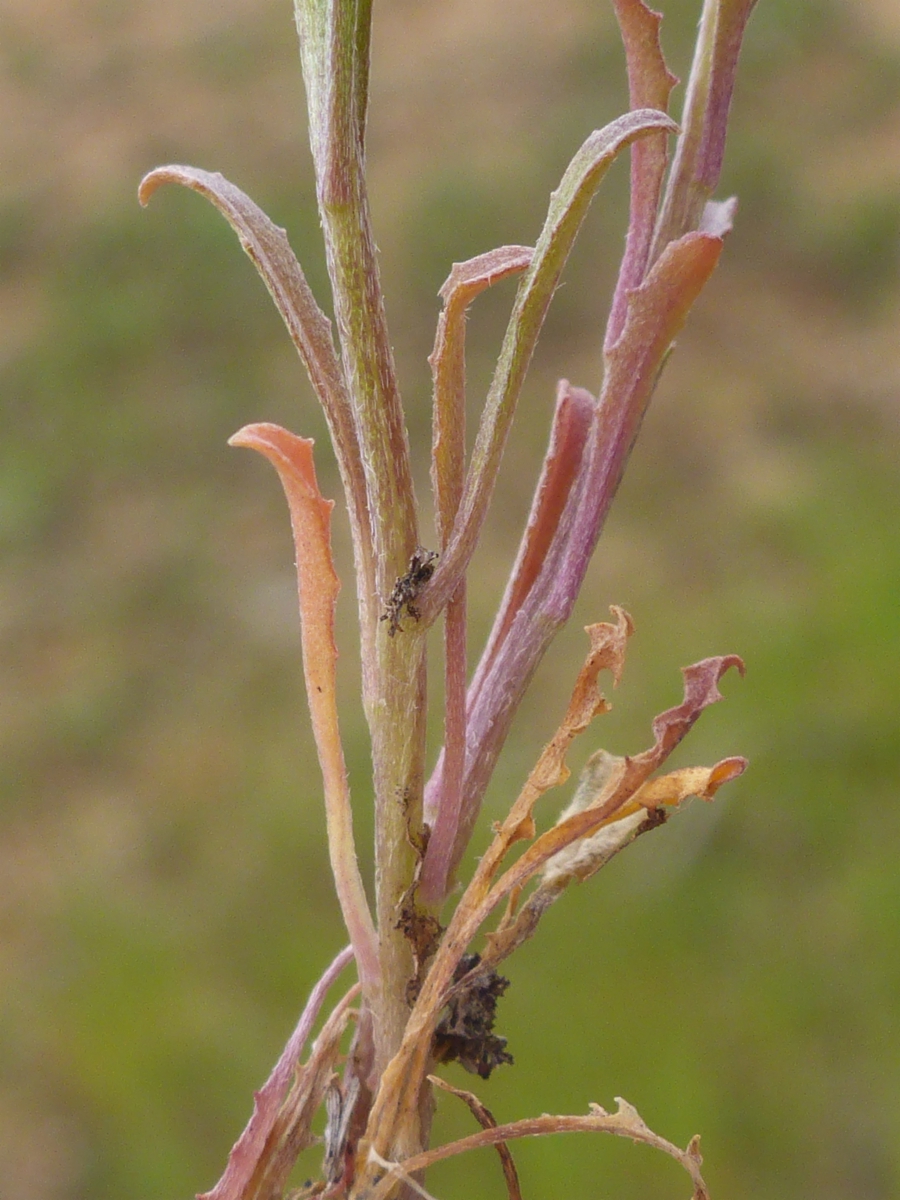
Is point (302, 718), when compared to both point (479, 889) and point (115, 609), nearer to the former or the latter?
point (115, 609)

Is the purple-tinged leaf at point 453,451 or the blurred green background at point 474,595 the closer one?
the purple-tinged leaf at point 453,451

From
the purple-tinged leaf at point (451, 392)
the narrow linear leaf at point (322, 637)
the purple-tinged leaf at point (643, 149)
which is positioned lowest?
the narrow linear leaf at point (322, 637)

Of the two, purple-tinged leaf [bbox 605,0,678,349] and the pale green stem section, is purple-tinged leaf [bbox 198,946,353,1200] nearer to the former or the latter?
the pale green stem section

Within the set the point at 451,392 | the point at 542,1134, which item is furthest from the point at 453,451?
the point at 542,1134

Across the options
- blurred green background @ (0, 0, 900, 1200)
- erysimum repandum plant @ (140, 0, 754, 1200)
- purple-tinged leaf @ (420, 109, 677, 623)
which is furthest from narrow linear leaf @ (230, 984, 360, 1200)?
blurred green background @ (0, 0, 900, 1200)

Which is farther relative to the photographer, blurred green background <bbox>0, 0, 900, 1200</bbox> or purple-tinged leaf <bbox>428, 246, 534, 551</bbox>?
blurred green background <bbox>0, 0, 900, 1200</bbox>

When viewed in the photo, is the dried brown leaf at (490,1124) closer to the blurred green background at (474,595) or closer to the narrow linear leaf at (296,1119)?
the narrow linear leaf at (296,1119)

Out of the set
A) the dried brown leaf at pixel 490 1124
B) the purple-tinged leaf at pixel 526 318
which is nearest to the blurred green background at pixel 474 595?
the dried brown leaf at pixel 490 1124

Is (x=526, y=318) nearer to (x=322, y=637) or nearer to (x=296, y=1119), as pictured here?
(x=322, y=637)
